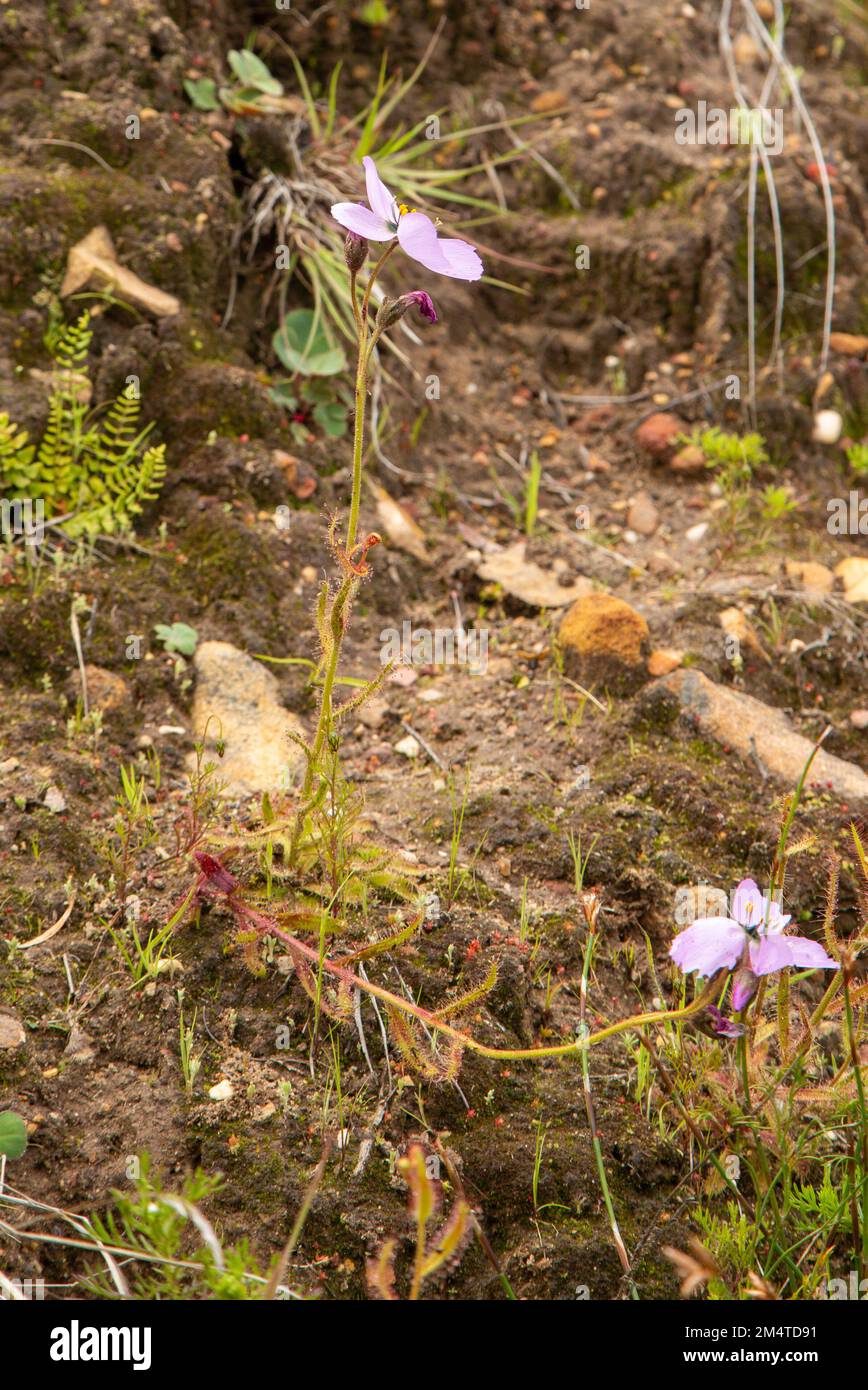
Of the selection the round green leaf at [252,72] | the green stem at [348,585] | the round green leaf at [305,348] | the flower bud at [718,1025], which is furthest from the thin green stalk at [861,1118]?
the round green leaf at [252,72]

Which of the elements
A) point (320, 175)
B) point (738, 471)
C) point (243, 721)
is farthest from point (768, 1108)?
point (320, 175)

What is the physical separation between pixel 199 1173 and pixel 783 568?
2129mm

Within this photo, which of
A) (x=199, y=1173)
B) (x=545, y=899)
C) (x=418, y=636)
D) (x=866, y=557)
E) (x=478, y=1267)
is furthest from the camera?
(x=866, y=557)

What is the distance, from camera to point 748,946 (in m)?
1.57

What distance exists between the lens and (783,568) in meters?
2.89

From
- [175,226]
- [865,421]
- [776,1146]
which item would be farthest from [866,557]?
[175,226]

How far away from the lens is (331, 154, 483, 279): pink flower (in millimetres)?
1490

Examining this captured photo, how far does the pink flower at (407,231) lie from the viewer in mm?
1490

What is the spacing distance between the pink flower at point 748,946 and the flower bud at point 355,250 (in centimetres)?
105

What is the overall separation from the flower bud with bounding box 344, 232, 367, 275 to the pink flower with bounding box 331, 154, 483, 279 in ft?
0.05

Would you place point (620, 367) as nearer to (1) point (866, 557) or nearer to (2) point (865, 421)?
(2) point (865, 421)

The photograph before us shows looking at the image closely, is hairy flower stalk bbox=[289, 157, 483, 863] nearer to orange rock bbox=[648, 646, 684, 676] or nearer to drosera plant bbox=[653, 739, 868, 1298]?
drosera plant bbox=[653, 739, 868, 1298]

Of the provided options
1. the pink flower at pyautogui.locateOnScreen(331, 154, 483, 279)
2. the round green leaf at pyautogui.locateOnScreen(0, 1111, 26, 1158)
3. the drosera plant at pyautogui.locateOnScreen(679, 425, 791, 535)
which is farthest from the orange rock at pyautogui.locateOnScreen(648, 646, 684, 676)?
the round green leaf at pyautogui.locateOnScreen(0, 1111, 26, 1158)

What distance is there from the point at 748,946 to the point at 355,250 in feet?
3.68
